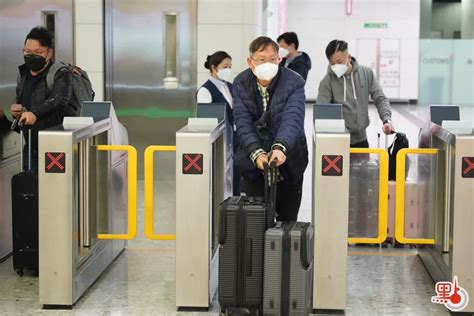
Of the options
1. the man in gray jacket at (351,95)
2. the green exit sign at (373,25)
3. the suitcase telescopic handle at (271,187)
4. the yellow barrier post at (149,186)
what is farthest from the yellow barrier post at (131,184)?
the green exit sign at (373,25)

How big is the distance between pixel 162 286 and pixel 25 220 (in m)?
0.99

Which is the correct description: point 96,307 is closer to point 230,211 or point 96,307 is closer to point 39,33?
point 230,211

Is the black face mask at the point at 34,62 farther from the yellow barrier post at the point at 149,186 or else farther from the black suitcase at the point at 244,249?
the black suitcase at the point at 244,249

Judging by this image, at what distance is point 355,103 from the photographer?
7.00 metres

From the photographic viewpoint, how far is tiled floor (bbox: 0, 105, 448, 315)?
17.8 ft

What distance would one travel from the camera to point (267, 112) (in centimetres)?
507

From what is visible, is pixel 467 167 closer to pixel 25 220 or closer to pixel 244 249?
pixel 244 249

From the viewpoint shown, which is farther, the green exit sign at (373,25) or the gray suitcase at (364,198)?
the green exit sign at (373,25)

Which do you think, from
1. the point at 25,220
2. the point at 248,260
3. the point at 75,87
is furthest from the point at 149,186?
the point at 248,260

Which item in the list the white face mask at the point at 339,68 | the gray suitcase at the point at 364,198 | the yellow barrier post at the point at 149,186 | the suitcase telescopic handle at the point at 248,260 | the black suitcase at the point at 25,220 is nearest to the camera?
the suitcase telescopic handle at the point at 248,260

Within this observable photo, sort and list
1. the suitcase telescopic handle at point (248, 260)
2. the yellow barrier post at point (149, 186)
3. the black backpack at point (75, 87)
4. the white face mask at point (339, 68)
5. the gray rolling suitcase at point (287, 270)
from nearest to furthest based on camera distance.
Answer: the gray rolling suitcase at point (287, 270) < the suitcase telescopic handle at point (248, 260) < the yellow barrier post at point (149, 186) < the black backpack at point (75, 87) < the white face mask at point (339, 68)

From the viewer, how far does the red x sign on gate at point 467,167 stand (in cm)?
515

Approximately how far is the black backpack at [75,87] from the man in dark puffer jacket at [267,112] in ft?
5.30

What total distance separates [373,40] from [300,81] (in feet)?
56.2
